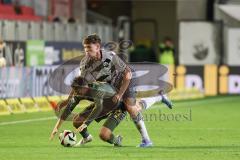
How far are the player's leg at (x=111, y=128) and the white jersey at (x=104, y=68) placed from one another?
703 mm

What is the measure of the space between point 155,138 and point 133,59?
1990cm

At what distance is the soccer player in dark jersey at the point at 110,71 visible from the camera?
48.6 feet

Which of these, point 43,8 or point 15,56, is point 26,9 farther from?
point 15,56

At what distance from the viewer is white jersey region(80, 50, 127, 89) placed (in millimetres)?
15047

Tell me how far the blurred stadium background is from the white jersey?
3.76ft

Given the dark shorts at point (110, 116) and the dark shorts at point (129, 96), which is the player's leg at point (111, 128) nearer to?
the dark shorts at point (110, 116)

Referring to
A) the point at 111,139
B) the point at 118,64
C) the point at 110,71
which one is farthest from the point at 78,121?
the point at 118,64

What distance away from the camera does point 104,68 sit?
15.1m

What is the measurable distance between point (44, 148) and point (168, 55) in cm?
2237

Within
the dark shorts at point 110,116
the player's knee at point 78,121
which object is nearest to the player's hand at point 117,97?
the dark shorts at point 110,116

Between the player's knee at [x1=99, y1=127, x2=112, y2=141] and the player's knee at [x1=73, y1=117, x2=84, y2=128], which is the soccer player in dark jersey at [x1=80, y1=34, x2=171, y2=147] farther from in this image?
the player's knee at [x1=73, y1=117, x2=84, y2=128]

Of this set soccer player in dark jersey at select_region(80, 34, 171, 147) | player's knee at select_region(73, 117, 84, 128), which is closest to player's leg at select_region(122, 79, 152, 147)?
soccer player in dark jersey at select_region(80, 34, 171, 147)

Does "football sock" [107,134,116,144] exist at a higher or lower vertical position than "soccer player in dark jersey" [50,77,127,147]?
lower

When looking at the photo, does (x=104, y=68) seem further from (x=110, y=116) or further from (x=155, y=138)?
(x=155, y=138)
